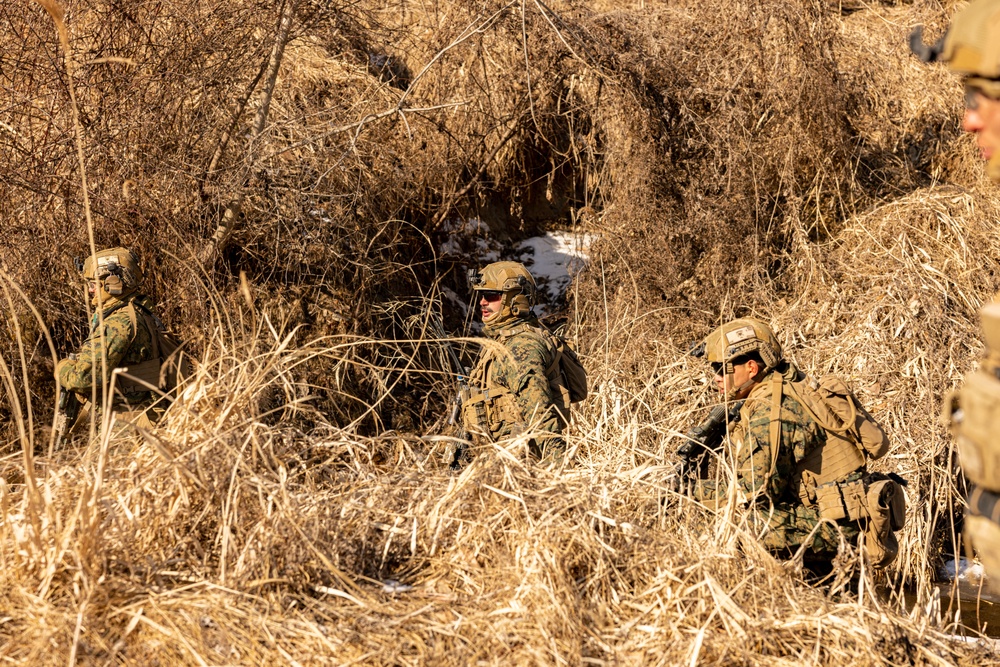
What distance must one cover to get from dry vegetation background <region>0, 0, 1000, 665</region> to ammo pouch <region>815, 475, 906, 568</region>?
0.38 meters

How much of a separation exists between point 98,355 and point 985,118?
422 cm

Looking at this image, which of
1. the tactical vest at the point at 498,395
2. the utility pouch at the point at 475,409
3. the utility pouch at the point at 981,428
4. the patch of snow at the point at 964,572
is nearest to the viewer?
the utility pouch at the point at 981,428

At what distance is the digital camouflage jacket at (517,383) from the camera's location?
193 inches

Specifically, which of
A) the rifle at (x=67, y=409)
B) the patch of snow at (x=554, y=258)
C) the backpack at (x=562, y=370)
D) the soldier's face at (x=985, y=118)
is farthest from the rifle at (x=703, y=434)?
the patch of snow at (x=554, y=258)

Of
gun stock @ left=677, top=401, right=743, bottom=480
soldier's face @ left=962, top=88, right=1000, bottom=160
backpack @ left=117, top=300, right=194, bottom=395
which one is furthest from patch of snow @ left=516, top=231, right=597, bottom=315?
soldier's face @ left=962, top=88, right=1000, bottom=160

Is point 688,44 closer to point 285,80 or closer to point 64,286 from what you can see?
point 285,80

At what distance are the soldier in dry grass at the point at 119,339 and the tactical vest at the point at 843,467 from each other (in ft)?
10.4

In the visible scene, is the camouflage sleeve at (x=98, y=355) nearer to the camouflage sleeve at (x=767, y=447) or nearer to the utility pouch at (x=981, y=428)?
the camouflage sleeve at (x=767, y=447)

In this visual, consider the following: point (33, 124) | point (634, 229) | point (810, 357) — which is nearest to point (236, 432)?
point (33, 124)

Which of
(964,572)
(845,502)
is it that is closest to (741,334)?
(845,502)

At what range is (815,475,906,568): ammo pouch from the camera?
406 cm

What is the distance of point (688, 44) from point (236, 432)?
23.7 feet

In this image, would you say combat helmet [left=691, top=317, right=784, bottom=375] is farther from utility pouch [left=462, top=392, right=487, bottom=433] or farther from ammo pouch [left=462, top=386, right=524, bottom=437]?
utility pouch [left=462, top=392, right=487, bottom=433]

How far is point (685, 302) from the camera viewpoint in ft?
28.6
